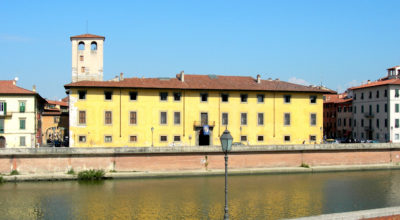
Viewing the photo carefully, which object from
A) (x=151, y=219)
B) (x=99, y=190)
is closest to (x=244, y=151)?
(x=99, y=190)

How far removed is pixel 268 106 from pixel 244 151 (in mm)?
8153

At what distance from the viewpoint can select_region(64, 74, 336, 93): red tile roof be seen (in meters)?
45.1

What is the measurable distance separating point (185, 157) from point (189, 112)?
679cm

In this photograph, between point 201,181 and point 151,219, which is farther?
point 201,181

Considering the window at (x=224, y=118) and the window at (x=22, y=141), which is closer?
the window at (x=22, y=141)

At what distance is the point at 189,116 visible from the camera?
46438mm

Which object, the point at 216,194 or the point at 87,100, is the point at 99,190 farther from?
the point at 87,100

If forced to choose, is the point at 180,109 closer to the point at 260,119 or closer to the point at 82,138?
the point at 260,119

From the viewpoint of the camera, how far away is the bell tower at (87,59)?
1901 inches

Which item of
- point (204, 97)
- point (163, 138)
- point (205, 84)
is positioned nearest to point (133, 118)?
point (163, 138)

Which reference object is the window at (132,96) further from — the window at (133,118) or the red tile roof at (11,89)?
the red tile roof at (11,89)

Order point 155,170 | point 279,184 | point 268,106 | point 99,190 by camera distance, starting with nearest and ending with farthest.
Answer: point 99,190
point 279,184
point 155,170
point 268,106

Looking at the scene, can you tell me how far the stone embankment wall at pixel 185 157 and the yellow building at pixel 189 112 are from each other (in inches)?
190

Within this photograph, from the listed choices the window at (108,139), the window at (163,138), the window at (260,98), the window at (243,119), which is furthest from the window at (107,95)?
the window at (260,98)
